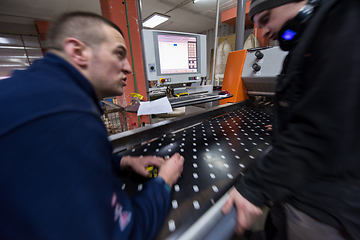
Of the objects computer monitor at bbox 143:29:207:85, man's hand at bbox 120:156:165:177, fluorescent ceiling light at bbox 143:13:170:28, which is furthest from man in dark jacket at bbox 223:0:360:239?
fluorescent ceiling light at bbox 143:13:170:28

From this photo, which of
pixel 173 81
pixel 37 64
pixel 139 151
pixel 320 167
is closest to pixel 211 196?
pixel 320 167

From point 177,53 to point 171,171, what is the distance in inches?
57.5

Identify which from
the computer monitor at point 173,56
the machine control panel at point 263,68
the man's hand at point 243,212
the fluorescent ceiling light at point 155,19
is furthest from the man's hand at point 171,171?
the fluorescent ceiling light at point 155,19

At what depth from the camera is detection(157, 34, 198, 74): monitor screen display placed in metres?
1.56

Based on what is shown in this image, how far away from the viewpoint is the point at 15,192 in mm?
264

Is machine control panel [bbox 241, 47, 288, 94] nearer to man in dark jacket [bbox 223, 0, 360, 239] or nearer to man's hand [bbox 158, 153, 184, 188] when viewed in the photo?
man in dark jacket [bbox 223, 0, 360, 239]

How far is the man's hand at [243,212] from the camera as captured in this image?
49 cm

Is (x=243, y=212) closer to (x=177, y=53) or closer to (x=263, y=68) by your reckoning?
(x=263, y=68)

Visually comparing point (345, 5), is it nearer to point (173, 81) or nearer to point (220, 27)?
point (173, 81)

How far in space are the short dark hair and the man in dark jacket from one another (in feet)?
2.28

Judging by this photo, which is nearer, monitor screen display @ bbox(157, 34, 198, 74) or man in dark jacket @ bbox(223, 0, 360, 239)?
man in dark jacket @ bbox(223, 0, 360, 239)

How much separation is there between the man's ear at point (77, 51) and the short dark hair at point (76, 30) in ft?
0.06

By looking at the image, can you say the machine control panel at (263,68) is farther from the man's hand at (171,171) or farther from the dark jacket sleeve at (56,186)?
the dark jacket sleeve at (56,186)

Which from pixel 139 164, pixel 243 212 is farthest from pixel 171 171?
pixel 243 212
